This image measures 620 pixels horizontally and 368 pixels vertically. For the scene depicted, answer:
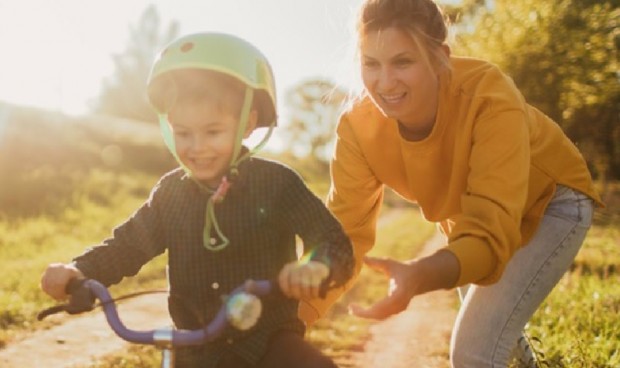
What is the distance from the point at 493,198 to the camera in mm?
3260

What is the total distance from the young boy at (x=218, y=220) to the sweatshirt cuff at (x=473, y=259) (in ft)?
1.50

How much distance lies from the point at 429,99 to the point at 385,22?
20.1 inches

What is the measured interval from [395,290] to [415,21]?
1785 millimetres

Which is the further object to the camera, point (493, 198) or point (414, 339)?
Answer: point (414, 339)

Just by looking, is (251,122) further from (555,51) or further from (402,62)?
(555,51)

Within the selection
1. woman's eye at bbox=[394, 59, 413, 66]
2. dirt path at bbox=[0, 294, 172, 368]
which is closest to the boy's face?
woman's eye at bbox=[394, 59, 413, 66]

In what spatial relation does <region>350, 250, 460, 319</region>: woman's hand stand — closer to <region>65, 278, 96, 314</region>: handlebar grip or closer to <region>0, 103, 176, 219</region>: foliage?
<region>65, 278, 96, 314</region>: handlebar grip

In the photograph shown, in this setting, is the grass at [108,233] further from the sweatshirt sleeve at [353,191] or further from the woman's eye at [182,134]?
the woman's eye at [182,134]

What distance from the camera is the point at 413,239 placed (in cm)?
1716

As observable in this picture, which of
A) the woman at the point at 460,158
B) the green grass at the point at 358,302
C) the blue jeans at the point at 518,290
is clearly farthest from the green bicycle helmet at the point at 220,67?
the green grass at the point at 358,302

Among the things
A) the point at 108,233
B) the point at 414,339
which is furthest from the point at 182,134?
the point at 108,233

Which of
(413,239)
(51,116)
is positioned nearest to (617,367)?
(413,239)

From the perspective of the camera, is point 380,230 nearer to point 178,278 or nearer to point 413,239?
point 413,239

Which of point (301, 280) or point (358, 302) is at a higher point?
point (301, 280)
